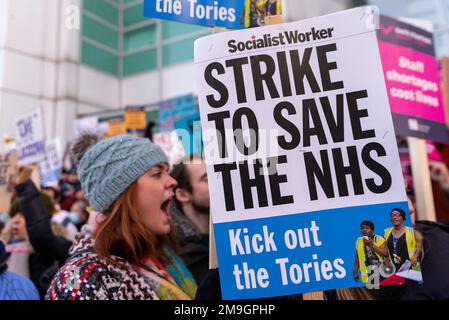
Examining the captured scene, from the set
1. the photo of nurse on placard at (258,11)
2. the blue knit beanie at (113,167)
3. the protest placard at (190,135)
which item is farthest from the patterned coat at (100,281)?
the photo of nurse on placard at (258,11)

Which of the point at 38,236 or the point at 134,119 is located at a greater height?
the point at 134,119

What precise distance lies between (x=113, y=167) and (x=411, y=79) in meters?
1.87

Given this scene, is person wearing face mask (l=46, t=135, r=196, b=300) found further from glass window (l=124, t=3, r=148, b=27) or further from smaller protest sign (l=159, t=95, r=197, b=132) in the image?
smaller protest sign (l=159, t=95, r=197, b=132)

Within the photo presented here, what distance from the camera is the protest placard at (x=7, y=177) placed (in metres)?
2.42

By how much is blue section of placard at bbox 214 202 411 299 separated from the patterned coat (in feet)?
1.00

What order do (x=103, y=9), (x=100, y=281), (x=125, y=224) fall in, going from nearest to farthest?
(x=100, y=281), (x=125, y=224), (x=103, y=9)

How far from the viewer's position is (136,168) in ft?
4.50

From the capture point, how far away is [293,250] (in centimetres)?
109

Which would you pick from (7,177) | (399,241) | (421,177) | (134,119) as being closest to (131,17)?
(7,177)

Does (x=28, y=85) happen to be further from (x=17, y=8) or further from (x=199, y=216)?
(x=199, y=216)

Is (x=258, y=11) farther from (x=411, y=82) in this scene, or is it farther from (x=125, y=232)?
(x=411, y=82)

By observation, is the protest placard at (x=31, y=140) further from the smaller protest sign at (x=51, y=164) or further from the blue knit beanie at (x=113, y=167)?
the blue knit beanie at (x=113, y=167)

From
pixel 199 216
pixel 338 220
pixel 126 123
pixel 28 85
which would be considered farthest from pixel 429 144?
pixel 126 123

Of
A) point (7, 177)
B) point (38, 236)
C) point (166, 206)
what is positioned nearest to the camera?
point (166, 206)
